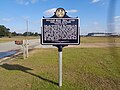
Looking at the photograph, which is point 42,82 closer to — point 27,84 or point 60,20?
point 27,84

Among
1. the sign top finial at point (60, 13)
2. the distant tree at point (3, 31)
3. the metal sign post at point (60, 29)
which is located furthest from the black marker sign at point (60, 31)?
the distant tree at point (3, 31)

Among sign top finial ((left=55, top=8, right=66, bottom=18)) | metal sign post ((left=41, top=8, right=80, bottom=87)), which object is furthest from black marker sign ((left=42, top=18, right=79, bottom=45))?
sign top finial ((left=55, top=8, right=66, bottom=18))

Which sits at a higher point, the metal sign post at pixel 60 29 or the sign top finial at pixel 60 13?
Result: the sign top finial at pixel 60 13

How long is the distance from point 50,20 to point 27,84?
2483mm

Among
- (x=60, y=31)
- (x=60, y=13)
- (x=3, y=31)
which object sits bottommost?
(x=60, y=31)

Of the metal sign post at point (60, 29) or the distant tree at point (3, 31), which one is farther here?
the distant tree at point (3, 31)

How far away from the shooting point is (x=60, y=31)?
6.93 meters

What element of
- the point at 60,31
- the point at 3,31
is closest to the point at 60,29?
the point at 60,31

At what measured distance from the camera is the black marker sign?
6.92 metres

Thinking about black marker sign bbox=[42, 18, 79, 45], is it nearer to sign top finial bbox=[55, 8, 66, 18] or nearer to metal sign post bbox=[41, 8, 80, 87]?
metal sign post bbox=[41, 8, 80, 87]

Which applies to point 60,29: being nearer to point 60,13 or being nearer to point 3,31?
point 60,13

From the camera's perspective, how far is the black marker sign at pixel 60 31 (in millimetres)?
6918

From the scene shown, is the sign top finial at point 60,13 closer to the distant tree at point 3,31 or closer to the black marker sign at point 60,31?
the black marker sign at point 60,31

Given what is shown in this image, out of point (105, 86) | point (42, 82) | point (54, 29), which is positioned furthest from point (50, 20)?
point (105, 86)
